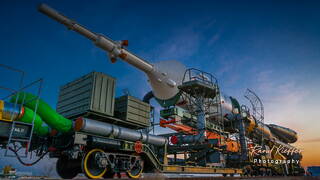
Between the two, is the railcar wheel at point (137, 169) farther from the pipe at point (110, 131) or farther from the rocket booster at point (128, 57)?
the rocket booster at point (128, 57)

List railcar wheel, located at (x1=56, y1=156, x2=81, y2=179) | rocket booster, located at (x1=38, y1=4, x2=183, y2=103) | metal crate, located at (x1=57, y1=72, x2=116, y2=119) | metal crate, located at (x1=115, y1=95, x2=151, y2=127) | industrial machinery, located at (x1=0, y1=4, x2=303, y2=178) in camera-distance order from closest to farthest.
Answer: industrial machinery, located at (x1=0, y1=4, x2=303, y2=178)
metal crate, located at (x1=57, y1=72, x2=116, y2=119)
railcar wheel, located at (x1=56, y1=156, x2=81, y2=179)
metal crate, located at (x1=115, y1=95, x2=151, y2=127)
rocket booster, located at (x1=38, y1=4, x2=183, y2=103)

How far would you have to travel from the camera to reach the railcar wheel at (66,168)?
10702mm

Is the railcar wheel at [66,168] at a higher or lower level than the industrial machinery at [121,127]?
lower

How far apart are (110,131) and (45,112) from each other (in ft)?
9.33

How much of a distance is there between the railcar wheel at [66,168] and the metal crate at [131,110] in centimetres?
312

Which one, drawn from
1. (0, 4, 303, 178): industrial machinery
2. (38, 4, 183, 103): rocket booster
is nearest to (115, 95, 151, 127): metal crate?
(0, 4, 303, 178): industrial machinery

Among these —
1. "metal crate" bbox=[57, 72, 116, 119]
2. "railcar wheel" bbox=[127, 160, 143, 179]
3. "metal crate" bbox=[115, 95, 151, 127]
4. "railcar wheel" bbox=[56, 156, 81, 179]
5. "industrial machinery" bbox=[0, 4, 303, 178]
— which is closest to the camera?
"industrial machinery" bbox=[0, 4, 303, 178]

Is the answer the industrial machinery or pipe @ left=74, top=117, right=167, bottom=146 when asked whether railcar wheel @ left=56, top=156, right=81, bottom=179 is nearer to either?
the industrial machinery

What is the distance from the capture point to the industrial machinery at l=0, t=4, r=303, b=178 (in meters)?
8.80

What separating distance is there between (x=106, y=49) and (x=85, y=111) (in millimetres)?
5726

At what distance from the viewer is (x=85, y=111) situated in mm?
9992

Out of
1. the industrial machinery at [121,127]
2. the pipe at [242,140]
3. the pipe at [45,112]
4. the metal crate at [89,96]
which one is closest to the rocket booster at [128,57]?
the industrial machinery at [121,127]

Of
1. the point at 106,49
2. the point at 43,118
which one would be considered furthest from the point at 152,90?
the point at 43,118

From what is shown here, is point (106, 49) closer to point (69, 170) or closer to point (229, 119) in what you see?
point (69, 170)
